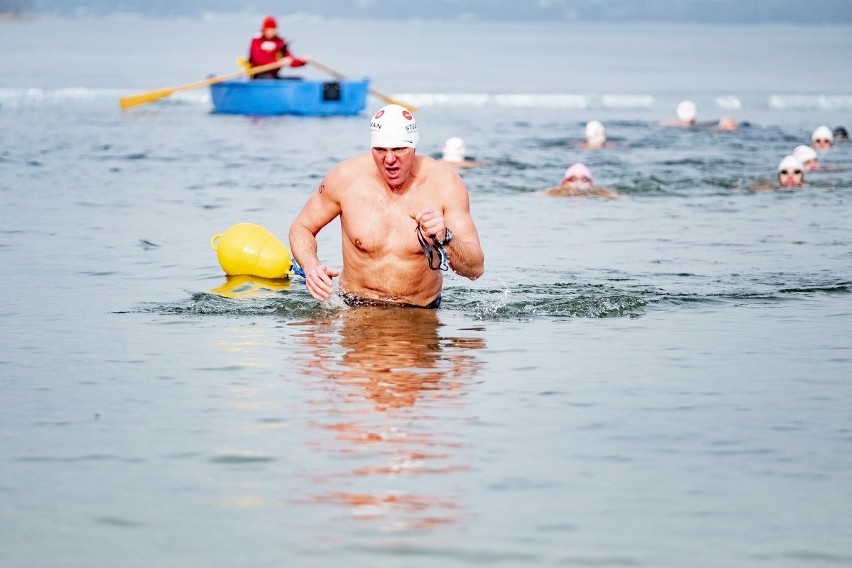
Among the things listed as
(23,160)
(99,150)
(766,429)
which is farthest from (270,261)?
(99,150)

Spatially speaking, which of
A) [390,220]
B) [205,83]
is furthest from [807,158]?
[205,83]

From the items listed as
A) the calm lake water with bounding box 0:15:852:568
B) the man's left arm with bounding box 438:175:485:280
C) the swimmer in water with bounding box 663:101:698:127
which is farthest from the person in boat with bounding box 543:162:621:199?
the swimmer in water with bounding box 663:101:698:127

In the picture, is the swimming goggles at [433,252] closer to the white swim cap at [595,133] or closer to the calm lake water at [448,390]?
the calm lake water at [448,390]

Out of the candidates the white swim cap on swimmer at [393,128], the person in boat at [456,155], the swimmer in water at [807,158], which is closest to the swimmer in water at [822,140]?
the swimmer in water at [807,158]

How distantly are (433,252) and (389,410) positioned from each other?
7.59 ft

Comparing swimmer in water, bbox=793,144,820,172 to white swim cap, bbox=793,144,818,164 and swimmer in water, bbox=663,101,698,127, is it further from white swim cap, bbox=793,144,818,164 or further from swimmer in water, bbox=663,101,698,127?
swimmer in water, bbox=663,101,698,127

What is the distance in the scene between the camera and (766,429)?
25.4 ft

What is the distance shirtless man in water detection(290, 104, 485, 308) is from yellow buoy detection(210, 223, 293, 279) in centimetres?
195

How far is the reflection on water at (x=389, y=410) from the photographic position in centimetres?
646

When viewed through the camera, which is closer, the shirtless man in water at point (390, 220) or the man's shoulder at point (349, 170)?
the shirtless man in water at point (390, 220)

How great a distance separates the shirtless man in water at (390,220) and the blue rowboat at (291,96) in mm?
22505

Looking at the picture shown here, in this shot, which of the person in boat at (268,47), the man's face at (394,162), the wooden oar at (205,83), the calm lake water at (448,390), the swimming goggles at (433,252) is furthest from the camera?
the person in boat at (268,47)

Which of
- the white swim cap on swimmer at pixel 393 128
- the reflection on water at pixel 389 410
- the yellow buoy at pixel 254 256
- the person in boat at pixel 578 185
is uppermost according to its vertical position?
the white swim cap on swimmer at pixel 393 128

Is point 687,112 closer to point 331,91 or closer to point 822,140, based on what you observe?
Answer: point 822,140
